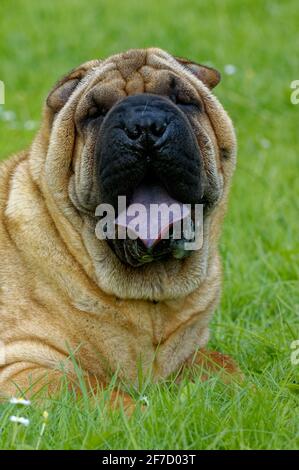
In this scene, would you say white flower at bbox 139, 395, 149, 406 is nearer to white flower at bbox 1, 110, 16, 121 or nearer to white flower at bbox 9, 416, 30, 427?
white flower at bbox 9, 416, 30, 427

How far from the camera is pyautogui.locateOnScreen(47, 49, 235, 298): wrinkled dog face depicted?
4.02 meters

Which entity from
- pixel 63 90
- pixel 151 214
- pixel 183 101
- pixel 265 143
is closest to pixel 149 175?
pixel 151 214

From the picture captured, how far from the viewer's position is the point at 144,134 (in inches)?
157

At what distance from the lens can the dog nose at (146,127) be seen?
3.98 m

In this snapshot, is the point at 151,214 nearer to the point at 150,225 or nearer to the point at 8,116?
the point at 150,225

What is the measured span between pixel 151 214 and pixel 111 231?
0.65 feet

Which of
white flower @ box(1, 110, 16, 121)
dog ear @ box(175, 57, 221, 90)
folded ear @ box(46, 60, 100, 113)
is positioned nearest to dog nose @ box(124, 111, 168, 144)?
folded ear @ box(46, 60, 100, 113)

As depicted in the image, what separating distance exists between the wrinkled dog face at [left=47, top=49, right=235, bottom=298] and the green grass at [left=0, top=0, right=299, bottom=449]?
77 cm

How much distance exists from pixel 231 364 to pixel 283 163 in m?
3.53

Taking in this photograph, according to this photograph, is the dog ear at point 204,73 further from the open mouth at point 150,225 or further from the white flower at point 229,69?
the white flower at point 229,69

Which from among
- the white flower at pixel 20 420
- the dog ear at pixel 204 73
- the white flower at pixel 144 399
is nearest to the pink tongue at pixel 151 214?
the white flower at pixel 144 399

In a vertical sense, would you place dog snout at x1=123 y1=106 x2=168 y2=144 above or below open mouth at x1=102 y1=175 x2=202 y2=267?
above
